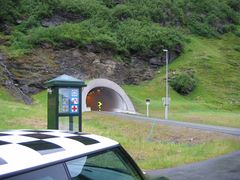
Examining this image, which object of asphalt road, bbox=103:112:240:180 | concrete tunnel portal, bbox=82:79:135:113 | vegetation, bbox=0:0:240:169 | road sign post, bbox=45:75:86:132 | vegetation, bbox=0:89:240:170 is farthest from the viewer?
vegetation, bbox=0:0:240:169

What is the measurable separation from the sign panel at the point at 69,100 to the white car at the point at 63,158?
748 cm

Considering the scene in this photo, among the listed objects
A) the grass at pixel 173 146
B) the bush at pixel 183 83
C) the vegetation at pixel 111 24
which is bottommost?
the grass at pixel 173 146

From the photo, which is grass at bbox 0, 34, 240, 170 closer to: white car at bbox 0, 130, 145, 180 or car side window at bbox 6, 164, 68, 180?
white car at bbox 0, 130, 145, 180

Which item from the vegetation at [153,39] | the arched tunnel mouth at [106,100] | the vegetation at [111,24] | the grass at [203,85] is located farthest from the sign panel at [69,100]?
the vegetation at [111,24]

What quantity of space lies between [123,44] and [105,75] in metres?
11.4

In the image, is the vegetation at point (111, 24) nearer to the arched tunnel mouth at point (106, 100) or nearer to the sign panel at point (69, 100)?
the arched tunnel mouth at point (106, 100)

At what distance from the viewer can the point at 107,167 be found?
3373mm

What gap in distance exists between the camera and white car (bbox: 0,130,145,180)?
231 cm

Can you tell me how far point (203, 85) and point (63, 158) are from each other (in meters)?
66.3

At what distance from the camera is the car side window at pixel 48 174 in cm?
227

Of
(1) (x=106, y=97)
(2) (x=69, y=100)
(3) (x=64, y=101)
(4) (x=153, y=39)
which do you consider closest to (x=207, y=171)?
(2) (x=69, y=100)

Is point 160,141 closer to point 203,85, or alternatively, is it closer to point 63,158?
point 63,158

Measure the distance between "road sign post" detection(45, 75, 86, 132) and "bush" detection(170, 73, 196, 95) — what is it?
53.4 metres

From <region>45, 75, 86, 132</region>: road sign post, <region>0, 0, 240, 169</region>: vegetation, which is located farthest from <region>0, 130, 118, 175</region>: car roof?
<region>0, 0, 240, 169</region>: vegetation
